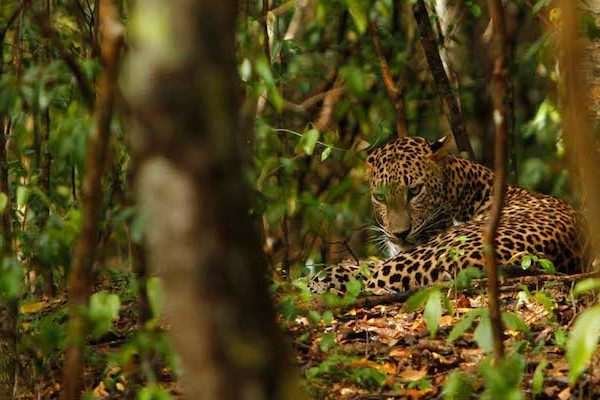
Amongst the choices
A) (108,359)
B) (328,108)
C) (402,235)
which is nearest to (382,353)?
(108,359)

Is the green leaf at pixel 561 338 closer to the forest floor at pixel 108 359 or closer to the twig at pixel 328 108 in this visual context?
the forest floor at pixel 108 359

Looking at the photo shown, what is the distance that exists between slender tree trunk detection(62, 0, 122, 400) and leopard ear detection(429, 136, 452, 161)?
5111 millimetres

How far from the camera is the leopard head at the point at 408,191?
8.60 metres

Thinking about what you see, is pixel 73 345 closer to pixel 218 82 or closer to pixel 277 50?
pixel 218 82

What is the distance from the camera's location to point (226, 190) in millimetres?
2402

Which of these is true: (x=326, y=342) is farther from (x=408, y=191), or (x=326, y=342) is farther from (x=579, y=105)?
(x=408, y=191)

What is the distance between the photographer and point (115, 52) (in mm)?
3645

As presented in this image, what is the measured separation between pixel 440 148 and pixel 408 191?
395mm

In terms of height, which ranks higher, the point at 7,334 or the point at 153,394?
the point at 7,334

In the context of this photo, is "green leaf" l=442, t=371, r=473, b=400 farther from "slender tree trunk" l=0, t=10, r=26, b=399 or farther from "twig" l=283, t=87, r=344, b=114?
"twig" l=283, t=87, r=344, b=114

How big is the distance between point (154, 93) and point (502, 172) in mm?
1890

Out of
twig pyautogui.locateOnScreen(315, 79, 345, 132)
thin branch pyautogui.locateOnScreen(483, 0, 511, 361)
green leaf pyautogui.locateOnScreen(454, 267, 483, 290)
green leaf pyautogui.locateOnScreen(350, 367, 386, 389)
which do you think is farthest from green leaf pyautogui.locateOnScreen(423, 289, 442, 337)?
twig pyautogui.locateOnScreen(315, 79, 345, 132)

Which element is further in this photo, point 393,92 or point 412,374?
point 393,92

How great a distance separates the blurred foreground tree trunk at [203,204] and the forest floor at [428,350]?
2.04 metres
